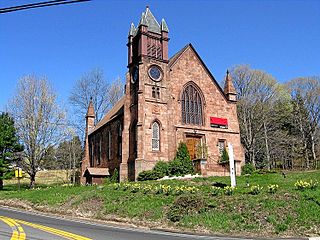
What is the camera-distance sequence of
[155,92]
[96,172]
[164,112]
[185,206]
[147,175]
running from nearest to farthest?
[185,206] → [147,175] → [164,112] → [155,92] → [96,172]

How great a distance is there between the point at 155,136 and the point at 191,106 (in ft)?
16.6

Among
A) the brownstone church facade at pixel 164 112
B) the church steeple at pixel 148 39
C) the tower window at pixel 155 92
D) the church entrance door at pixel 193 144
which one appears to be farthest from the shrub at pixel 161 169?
the church steeple at pixel 148 39

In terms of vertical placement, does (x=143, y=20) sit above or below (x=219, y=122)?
above

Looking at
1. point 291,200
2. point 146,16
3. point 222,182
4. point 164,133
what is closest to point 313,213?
point 291,200

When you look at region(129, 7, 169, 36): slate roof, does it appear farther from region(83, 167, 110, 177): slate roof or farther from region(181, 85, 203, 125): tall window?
region(83, 167, 110, 177): slate roof

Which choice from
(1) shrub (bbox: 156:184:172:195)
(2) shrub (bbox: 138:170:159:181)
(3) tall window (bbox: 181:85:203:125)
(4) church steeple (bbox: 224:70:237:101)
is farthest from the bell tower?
(1) shrub (bbox: 156:184:172:195)

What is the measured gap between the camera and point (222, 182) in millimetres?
21188

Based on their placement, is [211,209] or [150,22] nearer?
[211,209]

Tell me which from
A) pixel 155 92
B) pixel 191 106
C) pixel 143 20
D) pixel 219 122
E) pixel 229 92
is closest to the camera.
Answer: pixel 155 92

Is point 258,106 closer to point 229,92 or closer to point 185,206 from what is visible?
point 229,92

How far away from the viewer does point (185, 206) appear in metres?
14.7

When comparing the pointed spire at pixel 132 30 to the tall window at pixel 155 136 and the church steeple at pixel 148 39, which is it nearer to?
the church steeple at pixel 148 39

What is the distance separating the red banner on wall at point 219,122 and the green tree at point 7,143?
19.4 meters

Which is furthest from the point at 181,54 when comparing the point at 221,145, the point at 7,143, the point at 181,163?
the point at 7,143
